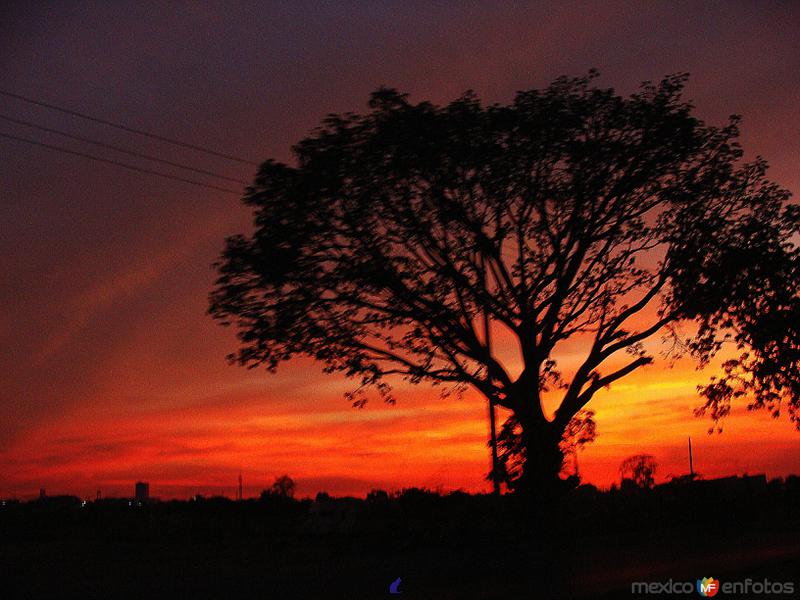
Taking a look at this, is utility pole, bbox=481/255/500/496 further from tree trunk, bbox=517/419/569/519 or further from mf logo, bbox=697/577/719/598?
mf logo, bbox=697/577/719/598

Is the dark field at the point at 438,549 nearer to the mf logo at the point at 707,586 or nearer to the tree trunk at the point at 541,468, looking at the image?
the mf logo at the point at 707,586

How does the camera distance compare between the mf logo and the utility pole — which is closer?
the mf logo

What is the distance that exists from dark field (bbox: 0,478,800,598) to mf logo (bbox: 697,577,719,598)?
0.41m

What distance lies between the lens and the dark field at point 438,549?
15922mm

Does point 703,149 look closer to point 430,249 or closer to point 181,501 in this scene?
point 430,249

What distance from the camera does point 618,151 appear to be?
23266 mm

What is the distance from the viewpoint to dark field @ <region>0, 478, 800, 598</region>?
1592 centimetres

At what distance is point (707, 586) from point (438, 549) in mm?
10593

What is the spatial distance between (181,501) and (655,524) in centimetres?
4005

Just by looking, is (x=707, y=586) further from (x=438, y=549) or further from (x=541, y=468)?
(x=438, y=549)

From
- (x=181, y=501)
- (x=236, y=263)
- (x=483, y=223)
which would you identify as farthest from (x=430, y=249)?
(x=181, y=501)

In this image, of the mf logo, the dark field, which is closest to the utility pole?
the dark field

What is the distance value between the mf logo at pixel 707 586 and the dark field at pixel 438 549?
41 cm

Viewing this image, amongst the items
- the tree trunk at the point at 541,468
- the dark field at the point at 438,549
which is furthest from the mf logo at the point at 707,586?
the tree trunk at the point at 541,468
